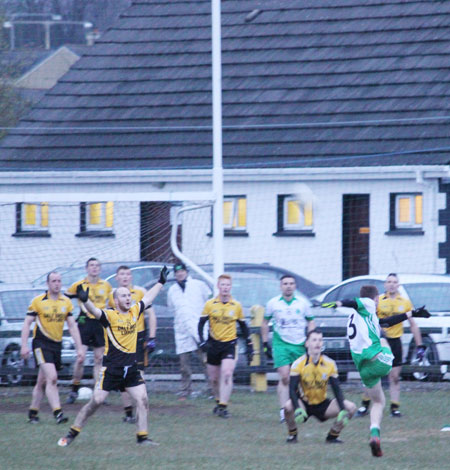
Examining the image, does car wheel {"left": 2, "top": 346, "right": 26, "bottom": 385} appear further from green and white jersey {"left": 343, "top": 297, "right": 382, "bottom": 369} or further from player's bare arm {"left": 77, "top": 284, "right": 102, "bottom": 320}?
green and white jersey {"left": 343, "top": 297, "right": 382, "bottom": 369}

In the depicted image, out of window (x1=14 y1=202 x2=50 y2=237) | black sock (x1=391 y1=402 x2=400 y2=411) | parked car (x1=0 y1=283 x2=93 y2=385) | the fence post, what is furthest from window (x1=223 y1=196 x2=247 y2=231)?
black sock (x1=391 y1=402 x2=400 y2=411)

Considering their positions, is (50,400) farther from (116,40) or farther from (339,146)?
(116,40)

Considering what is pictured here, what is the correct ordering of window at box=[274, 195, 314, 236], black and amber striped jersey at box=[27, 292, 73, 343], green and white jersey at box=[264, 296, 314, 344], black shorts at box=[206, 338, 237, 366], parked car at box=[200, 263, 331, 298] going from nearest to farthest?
black and amber striped jersey at box=[27, 292, 73, 343]
green and white jersey at box=[264, 296, 314, 344]
black shorts at box=[206, 338, 237, 366]
parked car at box=[200, 263, 331, 298]
window at box=[274, 195, 314, 236]

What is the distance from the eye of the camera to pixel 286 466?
10023 mm

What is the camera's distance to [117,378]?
11266mm

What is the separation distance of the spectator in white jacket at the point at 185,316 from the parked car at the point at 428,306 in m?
2.24

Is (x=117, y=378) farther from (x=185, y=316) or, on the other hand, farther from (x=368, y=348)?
(x=185, y=316)

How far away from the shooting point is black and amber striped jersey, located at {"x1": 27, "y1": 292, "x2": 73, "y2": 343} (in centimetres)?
1331

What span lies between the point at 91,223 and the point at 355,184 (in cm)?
592

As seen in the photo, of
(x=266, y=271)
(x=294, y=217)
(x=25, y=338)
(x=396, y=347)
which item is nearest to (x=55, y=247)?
(x=294, y=217)

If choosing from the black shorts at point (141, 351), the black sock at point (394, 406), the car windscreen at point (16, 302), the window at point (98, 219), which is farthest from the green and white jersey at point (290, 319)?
the window at point (98, 219)

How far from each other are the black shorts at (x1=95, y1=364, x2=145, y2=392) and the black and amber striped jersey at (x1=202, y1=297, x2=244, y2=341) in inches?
110

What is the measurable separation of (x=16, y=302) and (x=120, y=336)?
5.72 metres

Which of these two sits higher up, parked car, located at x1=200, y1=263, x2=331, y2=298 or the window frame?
the window frame
